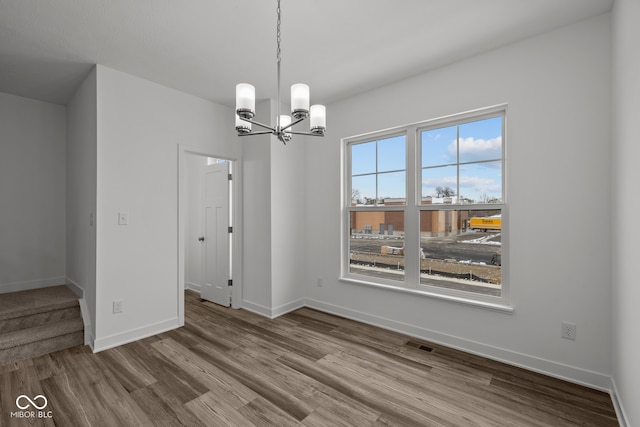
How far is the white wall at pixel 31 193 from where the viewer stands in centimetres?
361

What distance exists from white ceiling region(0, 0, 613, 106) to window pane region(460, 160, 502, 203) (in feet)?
3.48

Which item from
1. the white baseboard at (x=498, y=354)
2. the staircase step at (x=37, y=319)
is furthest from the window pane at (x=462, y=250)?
the staircase step at (x=37, y=319)

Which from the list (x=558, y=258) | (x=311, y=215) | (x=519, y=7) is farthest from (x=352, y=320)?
(x=519, y=7)

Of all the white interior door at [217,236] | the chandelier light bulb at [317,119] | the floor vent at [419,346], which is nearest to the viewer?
the chandelier light bulb at [317,119]

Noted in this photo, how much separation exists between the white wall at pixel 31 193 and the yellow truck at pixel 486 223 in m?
5.16

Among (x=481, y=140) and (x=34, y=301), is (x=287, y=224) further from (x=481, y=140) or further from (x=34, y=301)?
(x=34, y=301)

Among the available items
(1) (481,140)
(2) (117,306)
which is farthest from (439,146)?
(2) (117,306)

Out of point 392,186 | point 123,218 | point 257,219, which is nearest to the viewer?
point 123,218

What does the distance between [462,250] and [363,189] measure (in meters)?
1.35

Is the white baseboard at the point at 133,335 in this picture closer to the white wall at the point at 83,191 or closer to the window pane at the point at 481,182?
the white wall at the point at 83,191

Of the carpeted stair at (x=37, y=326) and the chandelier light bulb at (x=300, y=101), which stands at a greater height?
the chandelier light bulb at (x=300, y=101)

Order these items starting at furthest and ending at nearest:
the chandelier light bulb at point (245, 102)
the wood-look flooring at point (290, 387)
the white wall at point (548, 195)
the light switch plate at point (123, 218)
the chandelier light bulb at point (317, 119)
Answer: the light switch plate at point (123, 218) < the white wall at point (548, 195) < the chandelier light bulb at point (317, 119) < the wood-look flooring at point (290, 387) < the chandelier light bulb at point (245, 102)

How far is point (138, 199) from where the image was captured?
3.12m

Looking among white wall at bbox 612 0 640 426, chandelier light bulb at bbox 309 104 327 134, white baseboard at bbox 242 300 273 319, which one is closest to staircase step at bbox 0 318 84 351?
white baseboard at bbox 242 300 273 319
